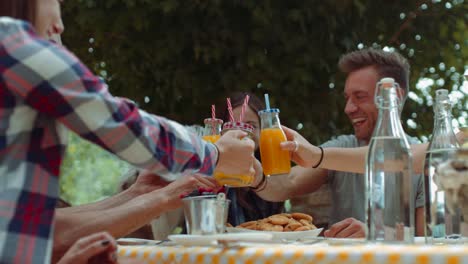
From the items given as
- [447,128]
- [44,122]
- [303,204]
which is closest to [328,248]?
[44,122]

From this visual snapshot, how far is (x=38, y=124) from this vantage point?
1.26 metres

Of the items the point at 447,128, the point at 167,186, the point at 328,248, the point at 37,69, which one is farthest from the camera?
the point at 167,186

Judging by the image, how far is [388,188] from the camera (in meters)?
1.57

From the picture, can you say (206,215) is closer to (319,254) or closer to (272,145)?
(319,254)

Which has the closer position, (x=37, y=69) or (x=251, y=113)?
(x=37, y=69)

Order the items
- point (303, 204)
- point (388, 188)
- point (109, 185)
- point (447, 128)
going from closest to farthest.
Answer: point (388, 188), point (447, 128), point (303, 204), point (109, 185)

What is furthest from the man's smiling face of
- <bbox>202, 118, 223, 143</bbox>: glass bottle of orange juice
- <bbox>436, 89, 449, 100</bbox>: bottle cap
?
<bbox>436, 89, 449, 100</bbox>: bottle cap

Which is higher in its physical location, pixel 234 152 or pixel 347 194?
pixel 234 152

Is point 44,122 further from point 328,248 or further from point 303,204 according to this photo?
point 303,204

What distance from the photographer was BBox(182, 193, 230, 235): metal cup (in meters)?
1.62

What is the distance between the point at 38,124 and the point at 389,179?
2.50 ft

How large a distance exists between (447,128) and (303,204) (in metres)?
1.78

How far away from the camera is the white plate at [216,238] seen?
1457 mm

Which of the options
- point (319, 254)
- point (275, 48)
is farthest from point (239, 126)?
point (275, 48)
